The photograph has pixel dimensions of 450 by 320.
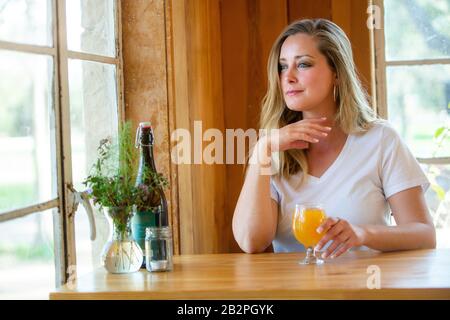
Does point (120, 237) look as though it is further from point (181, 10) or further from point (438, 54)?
point (438, 54)

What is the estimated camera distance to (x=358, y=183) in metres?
2.34

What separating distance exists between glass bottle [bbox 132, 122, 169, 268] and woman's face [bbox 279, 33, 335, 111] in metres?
0.59

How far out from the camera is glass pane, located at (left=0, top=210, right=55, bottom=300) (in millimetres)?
1871

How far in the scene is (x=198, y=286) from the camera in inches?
66.2

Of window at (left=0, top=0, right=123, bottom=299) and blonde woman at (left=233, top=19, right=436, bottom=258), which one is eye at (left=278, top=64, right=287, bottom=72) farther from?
window at (left=0, top=0, right=123, bottom=299)

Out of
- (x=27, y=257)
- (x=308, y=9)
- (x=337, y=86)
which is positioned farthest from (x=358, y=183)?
(x=27, y=257)

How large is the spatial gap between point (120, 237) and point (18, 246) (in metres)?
0.27

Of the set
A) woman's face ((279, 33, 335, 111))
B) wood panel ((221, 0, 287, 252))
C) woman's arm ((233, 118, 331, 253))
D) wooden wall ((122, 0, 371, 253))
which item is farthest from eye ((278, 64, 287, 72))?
wood panel ((221, 0, 287, 252))

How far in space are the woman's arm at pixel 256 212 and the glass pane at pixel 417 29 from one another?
3.23ft

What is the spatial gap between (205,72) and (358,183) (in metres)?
0.80

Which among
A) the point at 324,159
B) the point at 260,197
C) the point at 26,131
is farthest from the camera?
the point at 324,159

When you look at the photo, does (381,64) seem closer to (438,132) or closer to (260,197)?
(438,132)
